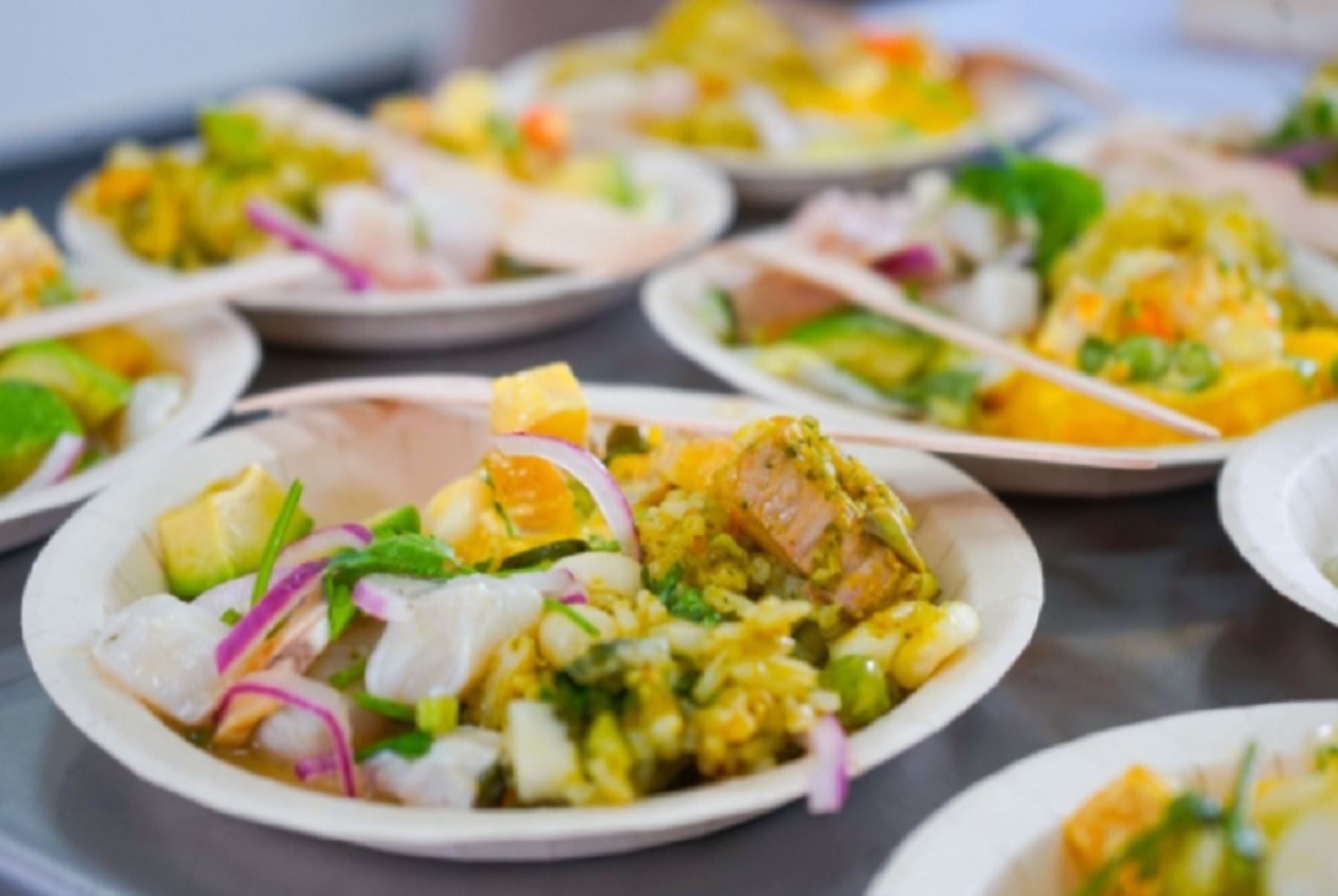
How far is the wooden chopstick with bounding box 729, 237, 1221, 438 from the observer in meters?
1.43

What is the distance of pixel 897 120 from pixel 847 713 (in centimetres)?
193

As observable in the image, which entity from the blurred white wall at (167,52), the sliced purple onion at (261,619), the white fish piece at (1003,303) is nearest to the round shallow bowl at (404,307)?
the white fish piece at (1003,303)

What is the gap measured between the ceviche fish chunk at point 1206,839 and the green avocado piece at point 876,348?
881 millimetres

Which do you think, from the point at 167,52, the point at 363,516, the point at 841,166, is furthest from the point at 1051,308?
the point at 167,52

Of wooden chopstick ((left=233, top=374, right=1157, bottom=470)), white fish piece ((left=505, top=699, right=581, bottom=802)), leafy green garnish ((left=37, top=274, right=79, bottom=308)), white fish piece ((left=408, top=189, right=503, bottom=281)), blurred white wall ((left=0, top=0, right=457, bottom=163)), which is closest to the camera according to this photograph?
white fish piece ((left=505, top=699, right=581, bottom=802))

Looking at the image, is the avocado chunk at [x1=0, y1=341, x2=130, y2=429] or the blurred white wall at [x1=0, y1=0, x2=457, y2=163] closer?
the avocado chunk at [x1=0, y1=341, x2=130, y2=429]

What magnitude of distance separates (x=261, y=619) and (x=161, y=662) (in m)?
0.08

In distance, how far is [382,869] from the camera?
40.2 inches

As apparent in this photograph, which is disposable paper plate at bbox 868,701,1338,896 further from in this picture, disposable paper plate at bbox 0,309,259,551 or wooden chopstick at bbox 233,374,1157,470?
disposable paper plate at bbox 0,309,259,551

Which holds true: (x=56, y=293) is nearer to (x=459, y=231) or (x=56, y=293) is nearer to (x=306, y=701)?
(x=459, y=231)

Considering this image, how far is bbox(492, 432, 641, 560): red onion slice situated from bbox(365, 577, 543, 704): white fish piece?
0.14 m

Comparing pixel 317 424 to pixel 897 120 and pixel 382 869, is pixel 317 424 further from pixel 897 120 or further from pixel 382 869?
pixel 897 120

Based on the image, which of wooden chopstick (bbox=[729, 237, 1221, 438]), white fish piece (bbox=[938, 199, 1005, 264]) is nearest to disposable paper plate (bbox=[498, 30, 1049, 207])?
white fish piece (bbox=[938, 199, 1005, 264])

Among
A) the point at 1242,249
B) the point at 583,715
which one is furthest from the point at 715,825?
the point at 1242,249
